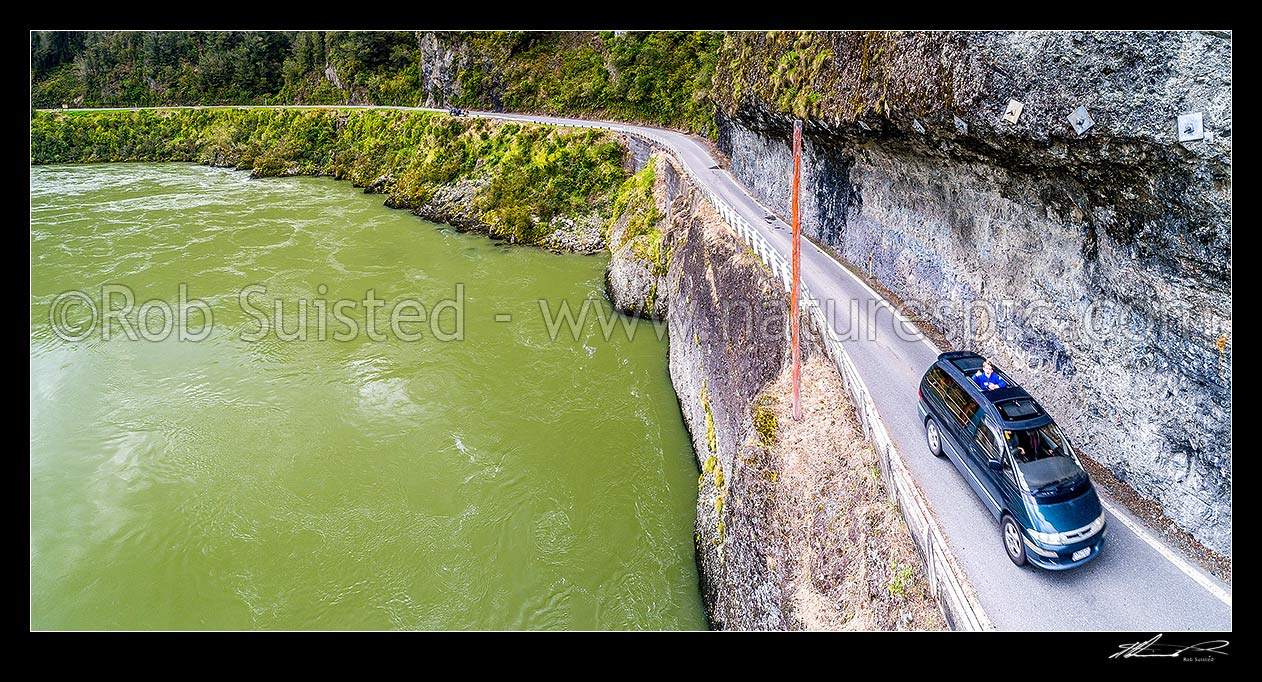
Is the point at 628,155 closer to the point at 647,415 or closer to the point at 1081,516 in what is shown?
the point at 647,415

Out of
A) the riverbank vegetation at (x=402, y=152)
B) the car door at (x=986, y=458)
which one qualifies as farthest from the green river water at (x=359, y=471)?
the riverbank vegetation at (x=402, y=152)

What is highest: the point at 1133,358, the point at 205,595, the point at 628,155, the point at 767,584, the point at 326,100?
the point at 326,100

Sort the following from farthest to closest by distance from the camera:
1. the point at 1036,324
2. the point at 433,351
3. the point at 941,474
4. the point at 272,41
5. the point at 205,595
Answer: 1. the point at 272,41
2. the point at 433,351
3. the point at 205,595
4. the point at 1036,324
5. the point at 941,474

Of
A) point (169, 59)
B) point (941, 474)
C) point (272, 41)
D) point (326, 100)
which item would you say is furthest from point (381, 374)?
point (169, 59)

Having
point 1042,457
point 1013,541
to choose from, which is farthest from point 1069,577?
point 1042,457

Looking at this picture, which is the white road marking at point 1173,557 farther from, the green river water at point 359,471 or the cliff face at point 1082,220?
the green river water at point 359,471

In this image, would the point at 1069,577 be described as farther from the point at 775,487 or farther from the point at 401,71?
the point at 401,71
